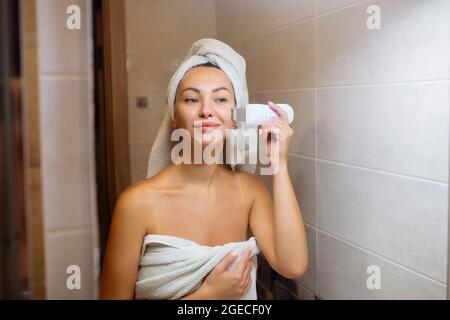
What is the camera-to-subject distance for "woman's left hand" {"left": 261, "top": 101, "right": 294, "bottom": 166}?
735mm

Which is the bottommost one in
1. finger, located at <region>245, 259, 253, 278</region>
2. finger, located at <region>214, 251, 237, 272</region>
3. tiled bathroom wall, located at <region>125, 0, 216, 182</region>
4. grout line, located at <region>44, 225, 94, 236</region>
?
finger, located at <region>245, 259, 253, 278</region>

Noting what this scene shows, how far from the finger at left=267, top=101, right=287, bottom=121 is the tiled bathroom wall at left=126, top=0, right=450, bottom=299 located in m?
0.01

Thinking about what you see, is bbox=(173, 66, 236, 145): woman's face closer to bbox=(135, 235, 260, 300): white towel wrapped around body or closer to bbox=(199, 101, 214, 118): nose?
bbox=(199, 101, 214, 118): nose

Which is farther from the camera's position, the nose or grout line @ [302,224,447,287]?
grout line @ [302,224,447,287]

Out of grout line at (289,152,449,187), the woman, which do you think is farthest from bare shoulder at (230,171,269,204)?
grout line at (289,152,449,187)

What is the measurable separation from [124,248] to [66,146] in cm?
18

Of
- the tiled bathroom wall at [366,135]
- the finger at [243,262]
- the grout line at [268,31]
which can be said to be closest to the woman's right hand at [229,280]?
the finger at [243,262]

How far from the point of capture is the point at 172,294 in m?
0.69

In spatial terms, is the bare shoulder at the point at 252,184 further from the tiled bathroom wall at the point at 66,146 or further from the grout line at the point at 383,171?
the tiled bathroom wall at the point at 66,146

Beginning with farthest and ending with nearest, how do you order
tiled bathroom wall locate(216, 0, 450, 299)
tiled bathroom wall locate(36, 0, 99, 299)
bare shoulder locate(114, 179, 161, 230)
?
tiled bathroom wall locate(216, 0, 450, 299) < bare shoulder locate(114, 179, 161, 230) < tiled bathroom wall locate(36, 0, 99, 299)

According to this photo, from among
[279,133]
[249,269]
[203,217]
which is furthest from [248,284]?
[279,133]

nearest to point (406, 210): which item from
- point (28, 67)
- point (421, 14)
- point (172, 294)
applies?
point (421, 14)

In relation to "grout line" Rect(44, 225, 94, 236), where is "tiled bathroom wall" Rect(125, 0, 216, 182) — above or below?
above
